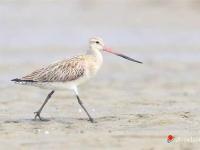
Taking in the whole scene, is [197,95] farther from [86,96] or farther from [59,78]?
[59,78]

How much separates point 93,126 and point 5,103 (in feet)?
7.89

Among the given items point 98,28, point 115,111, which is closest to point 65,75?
point 115,111

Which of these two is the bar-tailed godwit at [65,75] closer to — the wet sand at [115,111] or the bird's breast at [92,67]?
the bird's breast at [92,67]

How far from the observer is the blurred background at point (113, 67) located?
11.6m

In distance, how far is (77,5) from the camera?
24859 mm

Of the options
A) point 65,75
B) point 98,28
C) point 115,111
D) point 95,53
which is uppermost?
point 95,53

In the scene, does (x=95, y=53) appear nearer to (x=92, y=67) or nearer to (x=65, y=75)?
(x=92, y=67)

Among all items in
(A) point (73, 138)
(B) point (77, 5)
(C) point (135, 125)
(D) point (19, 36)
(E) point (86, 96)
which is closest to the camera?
(A) point (73, 138)

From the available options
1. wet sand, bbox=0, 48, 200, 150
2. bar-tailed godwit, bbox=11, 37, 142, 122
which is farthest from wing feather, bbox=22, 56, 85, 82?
wet sand, bbox=0, 48, 200, 150

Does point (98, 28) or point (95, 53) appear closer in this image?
point (95, 53)

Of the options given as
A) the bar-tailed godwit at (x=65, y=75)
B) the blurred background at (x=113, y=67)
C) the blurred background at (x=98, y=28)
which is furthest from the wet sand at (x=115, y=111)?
the blurred background at (x=98, y=28)

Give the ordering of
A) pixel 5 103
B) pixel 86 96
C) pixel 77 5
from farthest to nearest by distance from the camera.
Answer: pixel 77 5 < pixel 86 96 < pixel 5 103

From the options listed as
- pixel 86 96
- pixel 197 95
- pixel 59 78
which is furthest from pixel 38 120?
pixel 197 95

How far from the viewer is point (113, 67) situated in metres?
18.1
